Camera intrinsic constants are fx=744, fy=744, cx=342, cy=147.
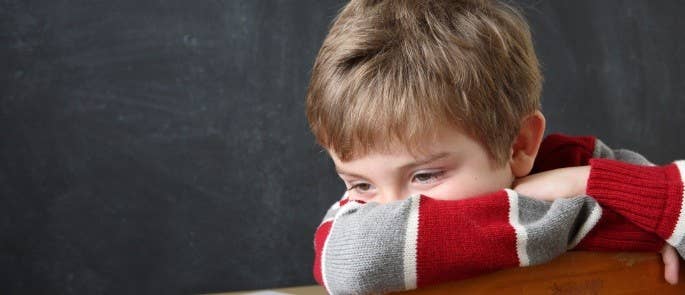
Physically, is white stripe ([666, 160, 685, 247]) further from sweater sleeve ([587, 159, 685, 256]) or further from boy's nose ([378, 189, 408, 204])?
boy's nose ([378, 189, 408, 204])

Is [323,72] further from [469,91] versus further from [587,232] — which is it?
[587,232]

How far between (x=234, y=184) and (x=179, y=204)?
16 centimetres

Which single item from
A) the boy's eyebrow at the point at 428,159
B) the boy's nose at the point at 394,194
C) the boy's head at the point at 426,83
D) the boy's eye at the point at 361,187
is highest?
the boy's head at the point at 426,83

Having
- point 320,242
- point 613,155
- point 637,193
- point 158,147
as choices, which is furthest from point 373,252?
point 158,147

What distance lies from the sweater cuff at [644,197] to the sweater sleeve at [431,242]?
0.39 ft

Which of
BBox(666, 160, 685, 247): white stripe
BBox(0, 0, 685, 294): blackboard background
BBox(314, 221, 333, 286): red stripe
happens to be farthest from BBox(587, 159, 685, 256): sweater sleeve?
BBox(0, 0, 685, 294): blackboard background

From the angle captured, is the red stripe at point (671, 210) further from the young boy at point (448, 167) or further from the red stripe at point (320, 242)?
the red stripe at point (320, 242)

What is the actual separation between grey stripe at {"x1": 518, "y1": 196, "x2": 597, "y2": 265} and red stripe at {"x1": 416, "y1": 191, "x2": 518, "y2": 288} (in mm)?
26

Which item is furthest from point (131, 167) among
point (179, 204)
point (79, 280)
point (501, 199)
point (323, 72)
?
→ point (501, 199)

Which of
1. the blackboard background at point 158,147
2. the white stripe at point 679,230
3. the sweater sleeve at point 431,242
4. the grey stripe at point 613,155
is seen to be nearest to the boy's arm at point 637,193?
the white stripe at point 679,230

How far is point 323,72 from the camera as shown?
1082mm

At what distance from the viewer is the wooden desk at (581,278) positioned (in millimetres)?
844

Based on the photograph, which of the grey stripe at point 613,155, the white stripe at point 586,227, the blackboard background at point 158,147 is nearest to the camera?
the white stripe at point 586,227

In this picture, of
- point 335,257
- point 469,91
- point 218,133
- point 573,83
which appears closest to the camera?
point 335,257
